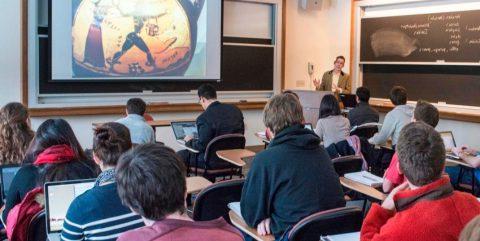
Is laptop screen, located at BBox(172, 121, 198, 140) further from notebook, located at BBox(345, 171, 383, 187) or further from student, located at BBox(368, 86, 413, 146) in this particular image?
notebook, located at BBox(345, 171, 383, 187)

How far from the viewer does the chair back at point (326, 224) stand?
86.8 inches

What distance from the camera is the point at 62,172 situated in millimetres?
2498

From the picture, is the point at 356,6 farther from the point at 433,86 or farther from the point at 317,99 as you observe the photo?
the point at 317,99

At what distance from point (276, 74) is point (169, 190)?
6965 mm

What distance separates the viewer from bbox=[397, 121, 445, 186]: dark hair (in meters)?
1.85

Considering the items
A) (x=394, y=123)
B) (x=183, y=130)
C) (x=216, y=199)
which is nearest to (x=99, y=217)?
(x=216, y=199)

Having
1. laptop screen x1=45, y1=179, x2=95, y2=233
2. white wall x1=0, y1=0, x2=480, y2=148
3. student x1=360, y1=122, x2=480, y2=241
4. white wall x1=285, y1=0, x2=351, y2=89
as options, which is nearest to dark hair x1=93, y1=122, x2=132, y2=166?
laptop screen x1=45, y1=179, x2=95, y2=233

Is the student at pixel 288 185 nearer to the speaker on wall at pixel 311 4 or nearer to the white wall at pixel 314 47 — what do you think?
the white wall at pixel 314 47

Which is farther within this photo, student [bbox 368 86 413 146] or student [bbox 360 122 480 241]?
student [bbox 368 86 413 146]

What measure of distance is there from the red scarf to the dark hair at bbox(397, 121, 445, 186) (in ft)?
5.30

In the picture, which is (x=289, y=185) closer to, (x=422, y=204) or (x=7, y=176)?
(x=422, y=204)

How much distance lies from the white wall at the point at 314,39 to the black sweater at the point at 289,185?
242 inches

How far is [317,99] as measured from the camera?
21.5 feet

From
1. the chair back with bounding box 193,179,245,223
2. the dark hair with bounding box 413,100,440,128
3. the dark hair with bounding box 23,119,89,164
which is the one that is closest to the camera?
the dark hair with bounding box 23,119,89,164
